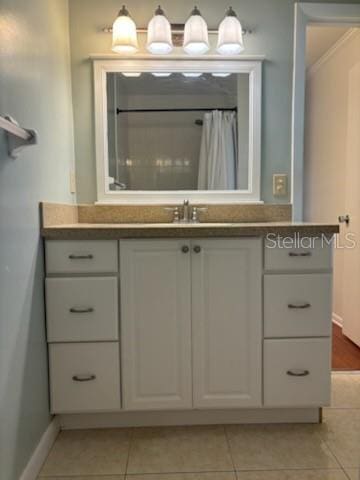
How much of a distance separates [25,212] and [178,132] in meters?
1.01

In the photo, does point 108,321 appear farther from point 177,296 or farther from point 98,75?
point 98,75

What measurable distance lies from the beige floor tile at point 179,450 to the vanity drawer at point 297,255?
0.76 m

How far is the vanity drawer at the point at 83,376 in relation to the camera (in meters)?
1.52

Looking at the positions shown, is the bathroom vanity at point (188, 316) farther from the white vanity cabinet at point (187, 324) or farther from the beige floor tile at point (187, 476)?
the beige floor tile at point (187, 476)

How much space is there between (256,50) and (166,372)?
1.71 metres

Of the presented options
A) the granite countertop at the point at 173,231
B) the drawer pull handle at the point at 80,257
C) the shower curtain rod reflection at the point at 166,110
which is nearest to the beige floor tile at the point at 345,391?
the granite countertop at the point at 173,231

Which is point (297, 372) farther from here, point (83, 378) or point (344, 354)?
point (344, 354)

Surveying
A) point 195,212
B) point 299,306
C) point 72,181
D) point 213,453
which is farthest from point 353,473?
point 72,181

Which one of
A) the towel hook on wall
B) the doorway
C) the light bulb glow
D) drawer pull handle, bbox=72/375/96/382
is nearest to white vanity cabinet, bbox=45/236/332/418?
drawer pull handle, bbox=72/375/96/382

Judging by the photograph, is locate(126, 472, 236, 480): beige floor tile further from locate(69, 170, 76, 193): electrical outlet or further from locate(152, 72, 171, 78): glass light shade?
locate(152, 72, 171, 78): glass light shade

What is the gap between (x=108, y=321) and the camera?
152cm

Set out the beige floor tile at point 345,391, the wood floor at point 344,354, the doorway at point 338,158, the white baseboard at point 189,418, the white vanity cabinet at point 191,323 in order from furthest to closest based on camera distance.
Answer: the doorway at point 338,158, the wood floor at point 344,354, the beige floor tile at point 345,391, the white baseboard at point 189,418, the white vanity cabinet at point 191,323

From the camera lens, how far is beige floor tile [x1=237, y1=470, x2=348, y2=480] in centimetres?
131

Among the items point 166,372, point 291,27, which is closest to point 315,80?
point 291,27
